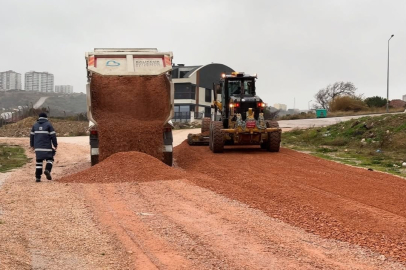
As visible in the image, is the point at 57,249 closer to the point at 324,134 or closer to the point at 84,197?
the point at 84,197

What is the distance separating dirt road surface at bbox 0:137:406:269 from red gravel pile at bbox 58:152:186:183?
1.02ft

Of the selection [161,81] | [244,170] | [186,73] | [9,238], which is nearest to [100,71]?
[161,81]

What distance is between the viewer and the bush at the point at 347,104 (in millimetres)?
51159

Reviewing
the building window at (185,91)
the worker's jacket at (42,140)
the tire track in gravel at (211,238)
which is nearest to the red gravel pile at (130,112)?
the worker's jacket at (42,140)

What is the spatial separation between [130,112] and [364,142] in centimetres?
1208

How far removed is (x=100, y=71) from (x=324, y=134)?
14.8 metres

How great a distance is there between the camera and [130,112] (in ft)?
43.7

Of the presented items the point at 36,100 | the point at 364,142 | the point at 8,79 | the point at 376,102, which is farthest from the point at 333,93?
the point at 8,79

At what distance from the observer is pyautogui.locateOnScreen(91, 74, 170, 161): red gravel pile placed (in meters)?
12.3

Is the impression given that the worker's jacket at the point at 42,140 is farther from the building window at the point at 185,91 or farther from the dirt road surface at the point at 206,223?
the building window at the point at 185,91

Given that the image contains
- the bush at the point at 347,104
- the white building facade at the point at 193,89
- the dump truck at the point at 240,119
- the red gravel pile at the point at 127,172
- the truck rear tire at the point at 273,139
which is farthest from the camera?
the white building facade at the point at 193,89

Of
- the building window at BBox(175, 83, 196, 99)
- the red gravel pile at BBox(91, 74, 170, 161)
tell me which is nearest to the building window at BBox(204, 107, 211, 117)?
the building window at BBox(175, 83, 196, 99)

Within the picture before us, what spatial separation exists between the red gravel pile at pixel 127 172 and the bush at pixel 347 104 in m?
43.9

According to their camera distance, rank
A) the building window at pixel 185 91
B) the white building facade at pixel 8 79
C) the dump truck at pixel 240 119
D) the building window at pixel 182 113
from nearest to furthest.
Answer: the dump truck at pixel 240 119 → the building window at pixel 182 113 → the building window at pixel 185 91 → the white building facade at pixel 8 79
